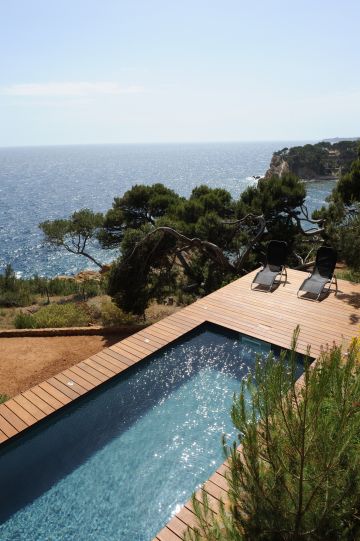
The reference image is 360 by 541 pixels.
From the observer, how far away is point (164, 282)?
1062cm

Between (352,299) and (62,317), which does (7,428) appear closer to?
(62,317)

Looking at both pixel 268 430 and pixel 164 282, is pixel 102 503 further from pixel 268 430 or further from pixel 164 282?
pixel 164 282

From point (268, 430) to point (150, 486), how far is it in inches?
115

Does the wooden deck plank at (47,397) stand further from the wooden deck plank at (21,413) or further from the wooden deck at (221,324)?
the wooden deck plank at (21,413)

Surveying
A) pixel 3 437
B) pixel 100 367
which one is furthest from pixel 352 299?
pixel 3 437

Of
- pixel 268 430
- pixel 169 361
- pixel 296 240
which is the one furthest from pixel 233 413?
pixel 296 240

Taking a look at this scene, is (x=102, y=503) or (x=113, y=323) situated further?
(x=113, y=323)

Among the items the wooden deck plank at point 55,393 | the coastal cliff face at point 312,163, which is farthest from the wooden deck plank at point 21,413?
the coastal cliff face at point 312,163

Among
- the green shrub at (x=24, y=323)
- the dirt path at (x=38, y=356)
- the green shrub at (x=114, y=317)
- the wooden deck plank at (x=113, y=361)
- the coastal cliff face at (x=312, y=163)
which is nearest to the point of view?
the wooden deck plank at (x=113, y=361)

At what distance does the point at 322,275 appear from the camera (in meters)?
9.21

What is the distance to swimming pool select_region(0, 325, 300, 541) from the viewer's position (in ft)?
13.7

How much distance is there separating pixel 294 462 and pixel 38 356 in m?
6.73

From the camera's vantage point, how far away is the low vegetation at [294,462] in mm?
2139

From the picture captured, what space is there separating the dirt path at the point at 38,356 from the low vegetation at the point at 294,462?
5.44 meters
